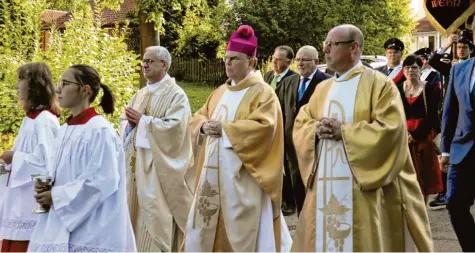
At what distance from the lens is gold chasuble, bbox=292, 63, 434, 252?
18.4ft

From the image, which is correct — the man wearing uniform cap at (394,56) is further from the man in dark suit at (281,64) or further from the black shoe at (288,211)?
the black shoe at (288,211)

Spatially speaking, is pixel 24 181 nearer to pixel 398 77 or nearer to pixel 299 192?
pixel 299 192

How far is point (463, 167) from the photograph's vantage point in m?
6.25

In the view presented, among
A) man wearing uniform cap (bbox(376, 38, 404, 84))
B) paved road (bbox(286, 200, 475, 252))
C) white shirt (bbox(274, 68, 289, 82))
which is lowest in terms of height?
paved road (bbox(286, 200, 475, 252))

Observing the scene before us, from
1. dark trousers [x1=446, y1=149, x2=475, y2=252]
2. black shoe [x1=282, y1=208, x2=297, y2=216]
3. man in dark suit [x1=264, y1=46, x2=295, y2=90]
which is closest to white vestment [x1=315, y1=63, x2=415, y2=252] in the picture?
dark trousers [x1=446, y1=149, x2=475, y2=252]

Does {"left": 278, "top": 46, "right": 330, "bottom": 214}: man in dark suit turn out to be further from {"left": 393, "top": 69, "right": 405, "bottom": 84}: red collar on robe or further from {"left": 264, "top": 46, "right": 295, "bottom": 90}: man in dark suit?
{"left": 393, "top": 69, "right": 405, "bottom": 84}: red collar on robe

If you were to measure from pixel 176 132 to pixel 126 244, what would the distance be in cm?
→ 253

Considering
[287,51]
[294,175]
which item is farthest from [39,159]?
[287,51]

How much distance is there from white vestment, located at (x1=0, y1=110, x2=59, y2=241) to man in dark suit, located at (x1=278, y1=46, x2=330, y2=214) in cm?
367

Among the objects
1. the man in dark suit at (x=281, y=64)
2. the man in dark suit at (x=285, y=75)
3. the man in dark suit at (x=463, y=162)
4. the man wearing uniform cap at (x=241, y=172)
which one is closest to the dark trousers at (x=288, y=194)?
the man in dark suit at (x=285, y=75)

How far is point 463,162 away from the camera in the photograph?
20.5 feet

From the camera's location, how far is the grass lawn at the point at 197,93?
90.2 feet

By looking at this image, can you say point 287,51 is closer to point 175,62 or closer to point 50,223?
point 50,223

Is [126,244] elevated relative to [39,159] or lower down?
lower down
